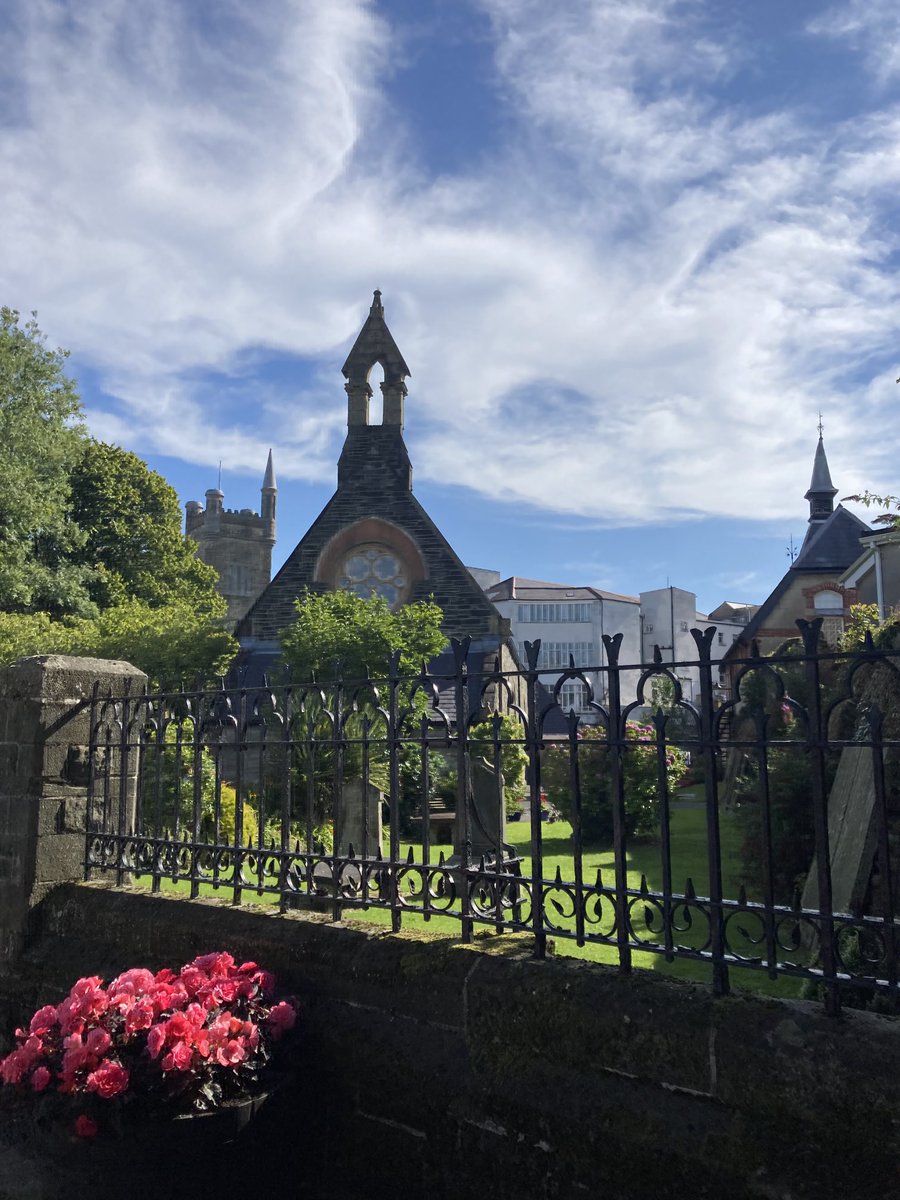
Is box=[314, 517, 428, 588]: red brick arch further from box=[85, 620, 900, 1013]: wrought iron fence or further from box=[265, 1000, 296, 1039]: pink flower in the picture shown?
box=[265, 1000, 296, 1039]: pink flower

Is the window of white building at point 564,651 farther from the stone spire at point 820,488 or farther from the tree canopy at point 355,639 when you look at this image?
the tree canopy at point 355,639

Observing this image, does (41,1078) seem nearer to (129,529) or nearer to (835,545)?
(129,529)

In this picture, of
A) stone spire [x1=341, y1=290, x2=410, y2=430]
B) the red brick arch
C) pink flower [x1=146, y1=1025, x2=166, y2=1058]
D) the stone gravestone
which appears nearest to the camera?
pink flower [x1=146, y1=1025, x2=166, y2=1058]

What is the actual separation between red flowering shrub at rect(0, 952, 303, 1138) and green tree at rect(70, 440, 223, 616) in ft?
91.9

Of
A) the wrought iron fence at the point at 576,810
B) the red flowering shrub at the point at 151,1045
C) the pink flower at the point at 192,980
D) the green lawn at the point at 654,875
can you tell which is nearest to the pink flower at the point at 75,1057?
the red flowering shrub at the point at 151,1045

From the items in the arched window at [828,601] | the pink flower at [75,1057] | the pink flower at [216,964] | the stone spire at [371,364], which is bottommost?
the pink flower at [75,1057]

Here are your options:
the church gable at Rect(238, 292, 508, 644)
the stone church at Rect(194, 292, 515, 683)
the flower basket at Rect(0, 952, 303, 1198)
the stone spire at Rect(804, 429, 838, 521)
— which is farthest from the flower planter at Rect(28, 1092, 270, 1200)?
the stone spire at Rect(804, 429, 838, 521)

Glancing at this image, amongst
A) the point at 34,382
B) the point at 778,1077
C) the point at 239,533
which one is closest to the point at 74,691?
the point at 778,1077

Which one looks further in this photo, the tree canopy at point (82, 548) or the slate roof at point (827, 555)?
the slate roof at point (827, 555)

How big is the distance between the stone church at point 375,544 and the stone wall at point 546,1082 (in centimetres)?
2179

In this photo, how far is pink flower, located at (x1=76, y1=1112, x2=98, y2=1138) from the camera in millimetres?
3324

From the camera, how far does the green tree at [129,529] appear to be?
3086 cm

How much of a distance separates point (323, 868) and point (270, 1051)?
418cm

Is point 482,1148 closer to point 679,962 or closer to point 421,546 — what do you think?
point 679,962
